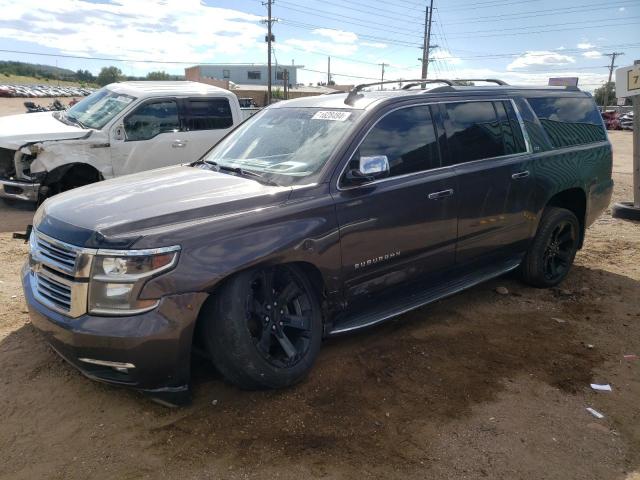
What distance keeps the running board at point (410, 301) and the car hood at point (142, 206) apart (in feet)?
3.29

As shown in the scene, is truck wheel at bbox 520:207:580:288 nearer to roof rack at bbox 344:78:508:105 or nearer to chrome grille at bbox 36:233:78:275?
roof rack at bbox 344:78:508:105

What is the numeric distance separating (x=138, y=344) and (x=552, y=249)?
4.21 m

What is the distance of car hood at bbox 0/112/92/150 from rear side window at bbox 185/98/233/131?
155cm

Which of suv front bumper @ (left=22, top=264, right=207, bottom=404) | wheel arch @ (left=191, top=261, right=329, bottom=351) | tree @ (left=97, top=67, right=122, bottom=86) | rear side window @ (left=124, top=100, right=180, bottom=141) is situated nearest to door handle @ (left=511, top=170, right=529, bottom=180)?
wheel arch @ (left=191, top=261, right=329, bottom=351)

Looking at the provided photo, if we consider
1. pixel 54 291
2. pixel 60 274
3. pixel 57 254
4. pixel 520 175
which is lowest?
pixel 54 291

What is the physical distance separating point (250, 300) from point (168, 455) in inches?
37.0

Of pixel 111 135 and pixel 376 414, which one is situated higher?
pixel 111 135

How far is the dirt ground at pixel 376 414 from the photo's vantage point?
2.69m

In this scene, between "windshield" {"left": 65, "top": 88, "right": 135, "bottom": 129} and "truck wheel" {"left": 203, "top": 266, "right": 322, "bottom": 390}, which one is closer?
"truck wheel" {"left": 203, "top": 266, "right": 322, "bottom": 390}

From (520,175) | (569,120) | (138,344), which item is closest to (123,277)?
(138,344)

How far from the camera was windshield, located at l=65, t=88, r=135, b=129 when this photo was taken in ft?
26.3

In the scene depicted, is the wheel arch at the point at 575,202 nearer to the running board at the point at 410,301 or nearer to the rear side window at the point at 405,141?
the running board at the point at 410,301

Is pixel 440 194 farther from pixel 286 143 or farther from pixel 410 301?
pixel 286 143

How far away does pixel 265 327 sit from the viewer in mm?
3188
